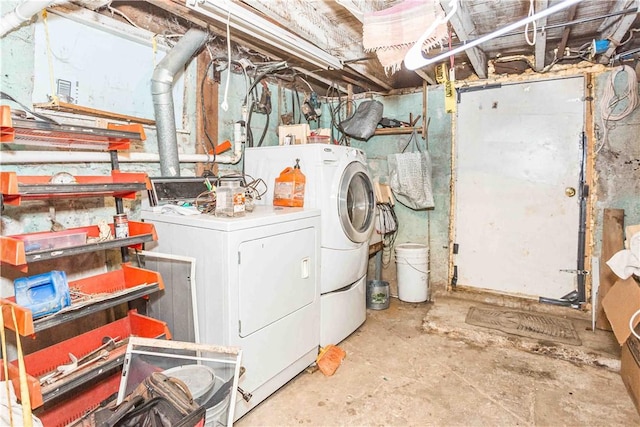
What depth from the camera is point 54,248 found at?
146 cm

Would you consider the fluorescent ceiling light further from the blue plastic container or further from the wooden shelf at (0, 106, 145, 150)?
the blue plastic container

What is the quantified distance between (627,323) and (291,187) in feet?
6.87

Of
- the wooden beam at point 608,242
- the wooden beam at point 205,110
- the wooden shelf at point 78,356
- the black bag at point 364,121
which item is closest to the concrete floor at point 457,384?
the wooden beam at point 608,242

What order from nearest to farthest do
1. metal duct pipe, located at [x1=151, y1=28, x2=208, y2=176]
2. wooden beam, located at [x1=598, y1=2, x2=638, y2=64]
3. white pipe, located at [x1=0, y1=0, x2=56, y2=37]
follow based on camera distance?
white pipe, located at [x1=0, y1=0, x2=56, y2=37], wooden beam, located at [x1=598, y1=2, x2=638, y2=64], metal duct pipe, located at [x1=151, y1=28, x2=208, y2=176]

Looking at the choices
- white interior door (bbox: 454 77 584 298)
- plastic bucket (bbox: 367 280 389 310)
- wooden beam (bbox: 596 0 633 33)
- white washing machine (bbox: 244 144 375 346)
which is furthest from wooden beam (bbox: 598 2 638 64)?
plastic bucket (bbox: 367 280 389 310)

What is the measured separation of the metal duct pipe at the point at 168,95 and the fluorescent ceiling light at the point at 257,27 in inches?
12.5

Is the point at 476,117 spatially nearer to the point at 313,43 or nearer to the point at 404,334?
the point at 313,43

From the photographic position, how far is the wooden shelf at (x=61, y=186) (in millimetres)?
1337

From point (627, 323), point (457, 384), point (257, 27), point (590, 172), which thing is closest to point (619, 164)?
point (590, 172)

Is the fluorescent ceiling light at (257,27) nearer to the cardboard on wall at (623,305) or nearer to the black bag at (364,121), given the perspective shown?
the black bag at (364,121)

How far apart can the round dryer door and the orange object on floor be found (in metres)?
0.80

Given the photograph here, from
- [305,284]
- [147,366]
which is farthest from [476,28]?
[147,366]

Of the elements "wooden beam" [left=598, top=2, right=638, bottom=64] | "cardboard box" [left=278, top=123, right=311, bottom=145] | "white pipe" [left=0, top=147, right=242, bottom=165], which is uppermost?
"wooden beam" [left=598, top=2, right=638, bottom=64]

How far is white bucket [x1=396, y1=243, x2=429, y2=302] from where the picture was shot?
3486 mm
